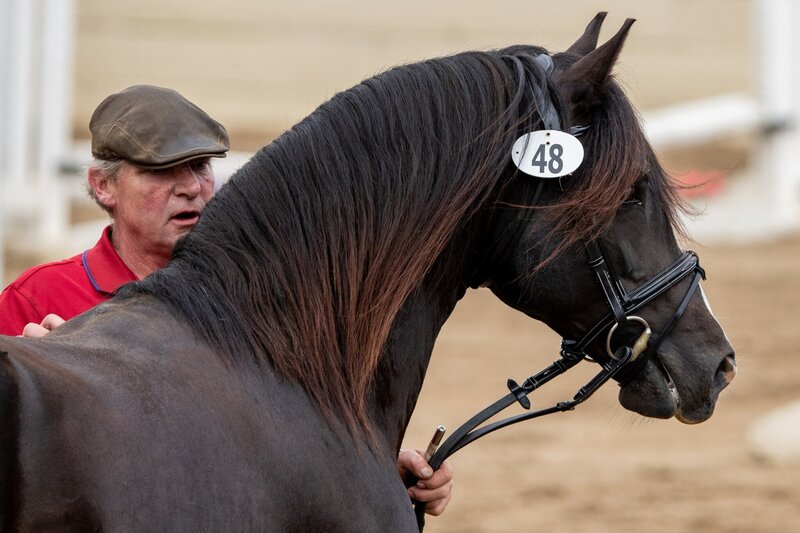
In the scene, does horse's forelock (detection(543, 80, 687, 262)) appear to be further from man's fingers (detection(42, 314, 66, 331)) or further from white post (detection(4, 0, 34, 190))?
white post (detection(4, 0, 34, 190))

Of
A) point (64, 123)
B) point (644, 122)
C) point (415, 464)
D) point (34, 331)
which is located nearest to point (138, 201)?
point (34, 331)

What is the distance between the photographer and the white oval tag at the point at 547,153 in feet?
9.23

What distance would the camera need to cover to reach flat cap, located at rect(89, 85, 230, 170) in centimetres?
299

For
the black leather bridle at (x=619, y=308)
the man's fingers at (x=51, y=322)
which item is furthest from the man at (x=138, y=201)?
the black leather bridle at (x=619, y=308)

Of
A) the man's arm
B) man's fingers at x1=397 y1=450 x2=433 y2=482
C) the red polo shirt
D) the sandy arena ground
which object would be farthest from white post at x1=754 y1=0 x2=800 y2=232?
the man's arm

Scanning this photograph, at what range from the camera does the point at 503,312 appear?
1093 cm

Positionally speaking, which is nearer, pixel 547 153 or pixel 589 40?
pixel 547 153

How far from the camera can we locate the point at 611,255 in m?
2.88

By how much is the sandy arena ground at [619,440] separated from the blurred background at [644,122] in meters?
0.02

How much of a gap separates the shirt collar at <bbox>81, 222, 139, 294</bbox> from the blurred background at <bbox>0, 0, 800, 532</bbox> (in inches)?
53.9

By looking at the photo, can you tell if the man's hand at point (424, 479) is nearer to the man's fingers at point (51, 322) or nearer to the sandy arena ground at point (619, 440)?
the man's fingers at point (51, 322)

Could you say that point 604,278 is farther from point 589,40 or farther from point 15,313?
point 15,313

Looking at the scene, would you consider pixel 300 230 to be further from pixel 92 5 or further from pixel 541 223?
pixel 92 5

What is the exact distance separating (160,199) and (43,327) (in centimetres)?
51
